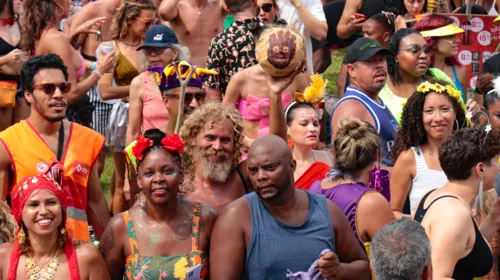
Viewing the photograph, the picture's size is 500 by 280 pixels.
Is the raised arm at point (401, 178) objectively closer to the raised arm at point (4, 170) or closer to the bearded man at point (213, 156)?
the bearded man at point (213, 156)

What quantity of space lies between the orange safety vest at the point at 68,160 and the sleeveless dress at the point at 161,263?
3.32ft

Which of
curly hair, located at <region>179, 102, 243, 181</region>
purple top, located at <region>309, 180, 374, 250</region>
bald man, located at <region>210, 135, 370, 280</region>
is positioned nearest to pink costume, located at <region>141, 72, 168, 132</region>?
curly hair, located at <region>179, 102, 243, 181</region>

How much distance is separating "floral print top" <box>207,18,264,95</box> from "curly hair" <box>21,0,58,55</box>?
1.37 meters

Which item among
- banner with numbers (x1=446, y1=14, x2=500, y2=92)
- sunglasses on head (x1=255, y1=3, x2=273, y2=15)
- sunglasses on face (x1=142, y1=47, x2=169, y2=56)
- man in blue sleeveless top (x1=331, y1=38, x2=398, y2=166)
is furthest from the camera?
banner with numbers (x1=446, y1=14, x2=500, y2=92)

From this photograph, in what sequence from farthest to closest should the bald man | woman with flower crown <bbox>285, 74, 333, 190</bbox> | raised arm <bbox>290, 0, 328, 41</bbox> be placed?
raised arm <bbox>290, 0, 328, 41</bbox>, woman with flower crown <bbox>285, 74, 333, 190</bbox>, the bald man

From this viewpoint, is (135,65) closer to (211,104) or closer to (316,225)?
(211,104)

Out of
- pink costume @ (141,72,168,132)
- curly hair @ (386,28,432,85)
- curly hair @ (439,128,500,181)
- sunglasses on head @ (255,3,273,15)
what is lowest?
curly hair @ (439,128,500,181)

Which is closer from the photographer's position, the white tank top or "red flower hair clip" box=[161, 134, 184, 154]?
"red flower hair clip" box=[161, 134, 184, 154]

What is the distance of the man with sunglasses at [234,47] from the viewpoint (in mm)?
8242

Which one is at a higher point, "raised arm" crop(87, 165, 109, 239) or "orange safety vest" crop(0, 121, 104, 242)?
"orange safety vest" crop(0, 121, 104, 242)

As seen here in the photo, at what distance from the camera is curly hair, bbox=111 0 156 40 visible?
9266 millimetres

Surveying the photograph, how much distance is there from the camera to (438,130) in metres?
6.99

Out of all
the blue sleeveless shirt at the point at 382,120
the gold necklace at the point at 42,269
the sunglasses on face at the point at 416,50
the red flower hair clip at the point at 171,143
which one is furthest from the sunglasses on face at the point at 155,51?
the gold necklace at the point at 42,269

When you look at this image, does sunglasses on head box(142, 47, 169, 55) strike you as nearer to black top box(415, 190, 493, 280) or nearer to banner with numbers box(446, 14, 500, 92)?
banner with numbers box(446, 14, 500, 92)
